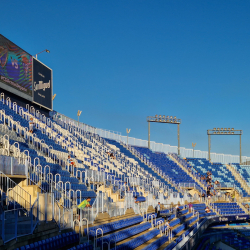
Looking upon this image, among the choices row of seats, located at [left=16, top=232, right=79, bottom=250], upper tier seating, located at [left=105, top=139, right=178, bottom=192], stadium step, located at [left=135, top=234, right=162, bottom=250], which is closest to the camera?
row of seats, located at [left=16, top=232, right=79, bottom=250]

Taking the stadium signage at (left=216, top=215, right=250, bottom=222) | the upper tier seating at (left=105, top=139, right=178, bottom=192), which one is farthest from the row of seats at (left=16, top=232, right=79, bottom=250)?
the upper tier seating at (left=105, top=139, right=178, bottom=192)

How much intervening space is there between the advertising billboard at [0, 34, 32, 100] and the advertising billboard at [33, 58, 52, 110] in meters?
0.63

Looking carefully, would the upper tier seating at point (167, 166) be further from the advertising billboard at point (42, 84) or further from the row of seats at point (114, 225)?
the row of seats at point (114, 225)

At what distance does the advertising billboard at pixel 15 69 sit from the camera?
21.2 metres

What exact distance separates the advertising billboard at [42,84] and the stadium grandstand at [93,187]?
0.06 m

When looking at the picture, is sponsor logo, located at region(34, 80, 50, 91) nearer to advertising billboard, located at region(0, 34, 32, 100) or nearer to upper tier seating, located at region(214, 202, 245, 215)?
advertising billboard, located at region(0, 34, 32, 100)

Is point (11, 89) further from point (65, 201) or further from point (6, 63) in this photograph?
point (65, 201)

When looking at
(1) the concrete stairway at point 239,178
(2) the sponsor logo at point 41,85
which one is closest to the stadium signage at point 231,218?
(1) the concrete stairway at point 239,178

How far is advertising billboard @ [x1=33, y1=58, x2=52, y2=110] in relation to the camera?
2474 centimetres

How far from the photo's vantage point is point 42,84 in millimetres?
25625

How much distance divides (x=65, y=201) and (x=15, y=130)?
7709 millimetres

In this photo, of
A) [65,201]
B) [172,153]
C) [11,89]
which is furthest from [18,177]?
[172,153]

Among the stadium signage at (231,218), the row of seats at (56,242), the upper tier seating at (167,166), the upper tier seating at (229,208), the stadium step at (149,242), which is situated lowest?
the stadium signage at (231,218)

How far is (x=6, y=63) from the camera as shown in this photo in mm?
21406
